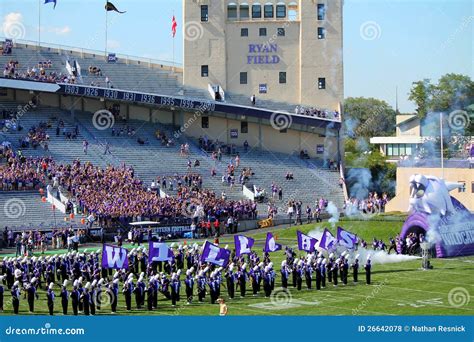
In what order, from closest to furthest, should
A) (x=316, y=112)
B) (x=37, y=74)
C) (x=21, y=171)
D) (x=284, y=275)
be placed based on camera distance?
(x=284, y=275)
(x=21, y=171)
(x=37, y=74)
(x=316, y=112)

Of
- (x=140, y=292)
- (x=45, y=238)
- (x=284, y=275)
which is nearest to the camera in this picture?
(x=140, y=292)

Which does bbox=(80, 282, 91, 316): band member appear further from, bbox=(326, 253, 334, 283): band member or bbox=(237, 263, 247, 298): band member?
bbox=(326, 253, 334, 283): band member

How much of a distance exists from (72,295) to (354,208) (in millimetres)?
26215

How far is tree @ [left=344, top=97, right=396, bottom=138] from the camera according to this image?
96.9m

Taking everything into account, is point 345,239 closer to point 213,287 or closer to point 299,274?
point 299,274

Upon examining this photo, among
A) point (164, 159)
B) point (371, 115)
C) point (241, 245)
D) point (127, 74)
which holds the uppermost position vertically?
point (371, 115)

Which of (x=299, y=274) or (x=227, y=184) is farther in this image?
(x=227, y=184)

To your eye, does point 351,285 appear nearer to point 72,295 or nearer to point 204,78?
point 72,295

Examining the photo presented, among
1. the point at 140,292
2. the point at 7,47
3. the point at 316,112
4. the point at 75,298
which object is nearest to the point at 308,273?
the point at 140,292

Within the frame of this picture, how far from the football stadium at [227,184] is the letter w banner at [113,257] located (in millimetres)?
52

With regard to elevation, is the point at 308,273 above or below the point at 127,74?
below

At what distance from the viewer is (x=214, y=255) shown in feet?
93.2

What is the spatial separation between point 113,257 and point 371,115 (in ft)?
249

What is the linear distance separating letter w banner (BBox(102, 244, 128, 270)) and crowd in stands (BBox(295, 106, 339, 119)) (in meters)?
33.0
